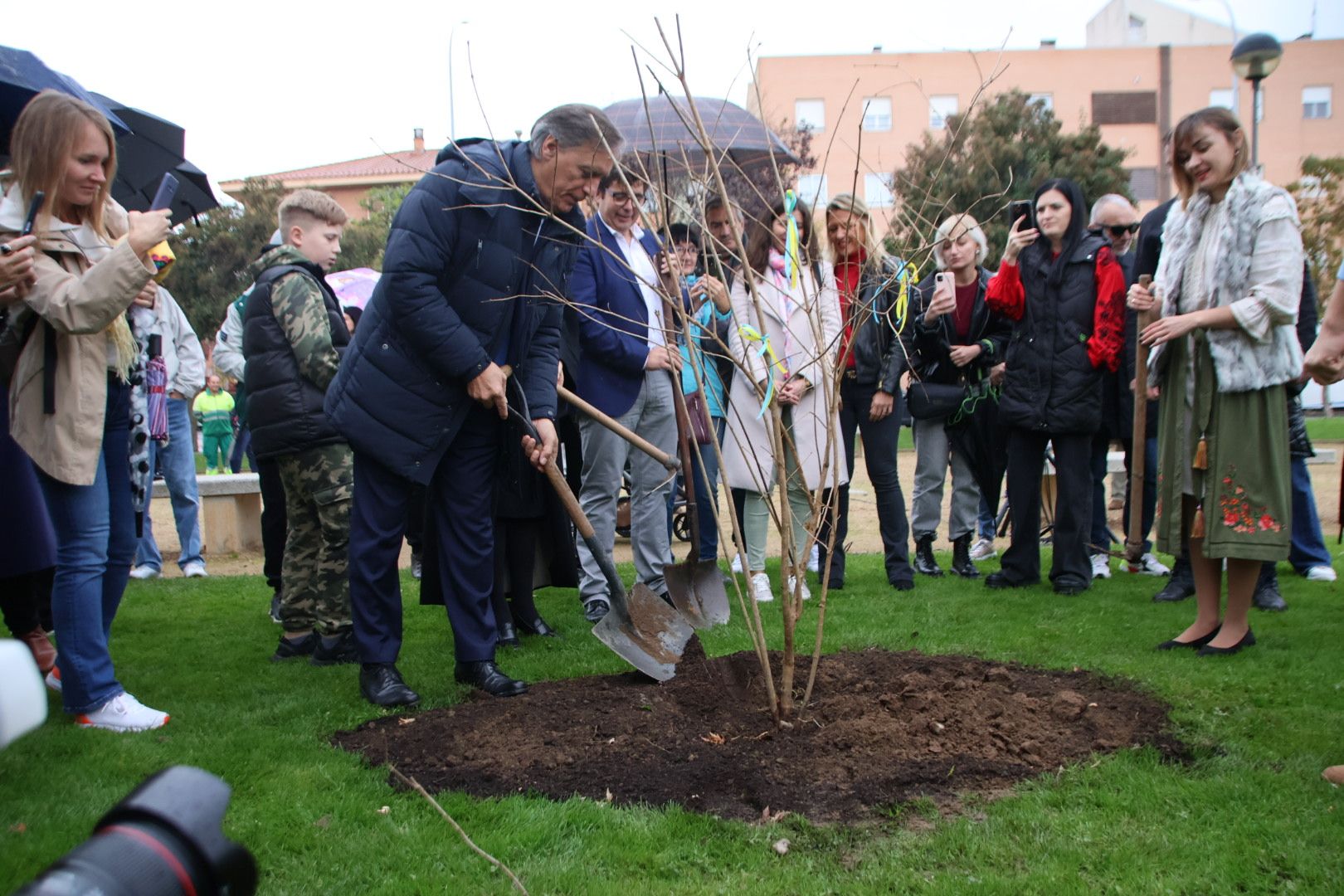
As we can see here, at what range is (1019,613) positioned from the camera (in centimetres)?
561

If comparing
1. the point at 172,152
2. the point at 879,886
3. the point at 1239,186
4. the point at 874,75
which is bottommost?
the point at 879,886

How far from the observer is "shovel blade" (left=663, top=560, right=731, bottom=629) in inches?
207

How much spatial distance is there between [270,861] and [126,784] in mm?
814

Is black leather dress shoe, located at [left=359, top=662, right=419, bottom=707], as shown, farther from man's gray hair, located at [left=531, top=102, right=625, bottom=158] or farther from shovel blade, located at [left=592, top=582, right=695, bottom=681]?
man's gray hair, located at [left=531, top=102, right=625, bottom=158]

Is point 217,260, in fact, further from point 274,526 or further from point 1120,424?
point 1120,424

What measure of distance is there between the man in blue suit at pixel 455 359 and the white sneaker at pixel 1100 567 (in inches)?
157

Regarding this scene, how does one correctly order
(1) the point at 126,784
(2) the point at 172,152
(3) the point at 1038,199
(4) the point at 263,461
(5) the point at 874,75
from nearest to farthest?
1. (1) the point at 126,784
2. (4) the point at 263,461
3. (3) the point at 1038,199
4. (2) the point at 172,152
5. (5) the point at 874,75

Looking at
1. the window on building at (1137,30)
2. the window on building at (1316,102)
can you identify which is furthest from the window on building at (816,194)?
the window on building at (1316,102)

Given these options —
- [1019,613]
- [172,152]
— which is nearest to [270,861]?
[1019,613]

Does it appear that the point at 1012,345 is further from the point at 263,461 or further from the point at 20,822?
the point at 20,822

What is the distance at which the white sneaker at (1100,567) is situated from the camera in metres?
6.88

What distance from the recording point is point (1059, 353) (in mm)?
6109

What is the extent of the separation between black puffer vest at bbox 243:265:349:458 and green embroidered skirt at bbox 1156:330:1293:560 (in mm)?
3595

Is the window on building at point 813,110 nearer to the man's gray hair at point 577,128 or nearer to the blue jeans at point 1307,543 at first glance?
the blue jeans at point 1307,543
